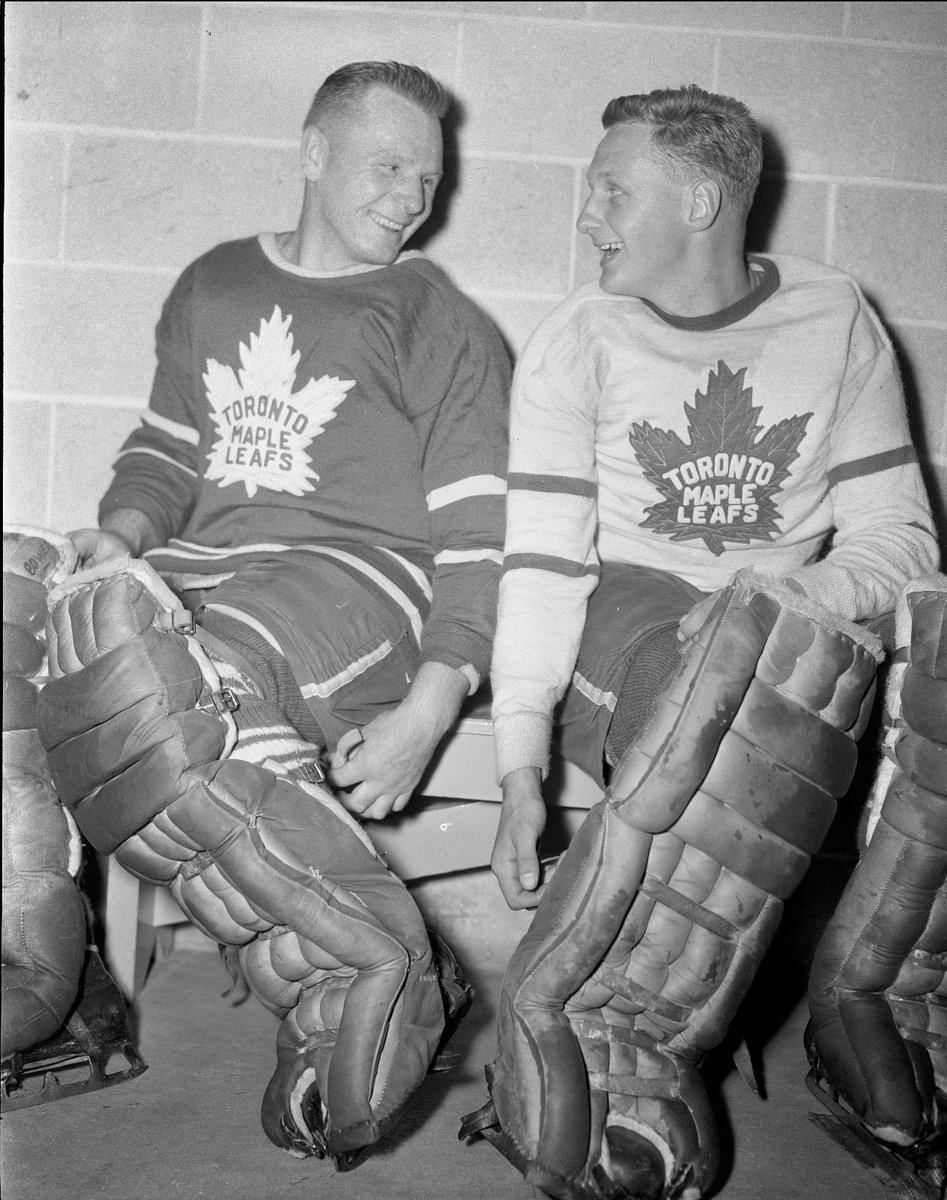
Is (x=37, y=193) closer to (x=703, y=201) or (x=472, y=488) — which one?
(x=472, y=488)

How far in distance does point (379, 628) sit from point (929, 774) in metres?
0.53

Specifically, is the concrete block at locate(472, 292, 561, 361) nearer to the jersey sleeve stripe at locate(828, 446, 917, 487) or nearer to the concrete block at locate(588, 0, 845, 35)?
the concrete block at locate(588, 0, 845, 35)

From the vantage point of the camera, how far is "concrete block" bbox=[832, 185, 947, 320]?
1.54 meters

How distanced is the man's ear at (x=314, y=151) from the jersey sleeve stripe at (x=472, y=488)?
0.40 m

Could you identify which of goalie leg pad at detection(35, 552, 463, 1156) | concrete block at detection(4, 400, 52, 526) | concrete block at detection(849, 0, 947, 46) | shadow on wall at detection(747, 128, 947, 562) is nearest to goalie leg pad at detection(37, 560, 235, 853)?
goalie leg pad at detection(35, 552, 463, 1156)

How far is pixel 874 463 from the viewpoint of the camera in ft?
3.95

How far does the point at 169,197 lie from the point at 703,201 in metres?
0.74

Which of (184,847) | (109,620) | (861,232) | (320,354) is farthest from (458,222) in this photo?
(184,847)

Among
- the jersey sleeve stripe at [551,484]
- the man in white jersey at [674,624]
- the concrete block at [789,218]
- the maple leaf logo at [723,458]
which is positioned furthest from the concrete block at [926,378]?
the jersey sleeve stripe at [551,484]

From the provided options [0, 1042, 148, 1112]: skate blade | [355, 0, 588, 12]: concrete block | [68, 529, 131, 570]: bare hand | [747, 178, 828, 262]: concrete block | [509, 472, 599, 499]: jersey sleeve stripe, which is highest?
[355, 0, 588, 12]: concrete block

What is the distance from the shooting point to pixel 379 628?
3.89 feet

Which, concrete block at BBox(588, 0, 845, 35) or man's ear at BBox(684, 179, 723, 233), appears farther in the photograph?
concrete block at BBox(588, 0, 845, 35)

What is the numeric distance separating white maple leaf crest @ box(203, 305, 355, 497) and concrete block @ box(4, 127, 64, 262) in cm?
45

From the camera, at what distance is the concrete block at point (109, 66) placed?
60.6 inches
